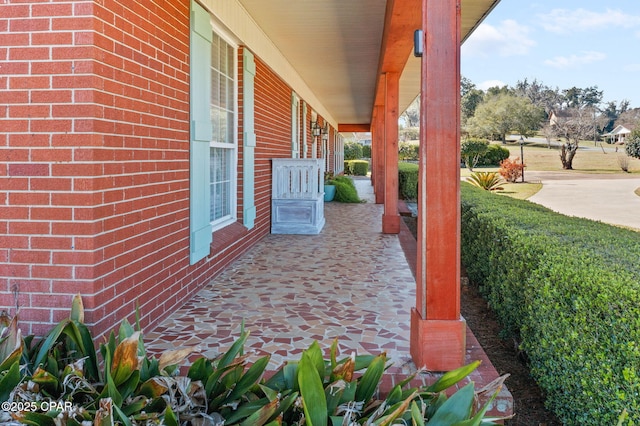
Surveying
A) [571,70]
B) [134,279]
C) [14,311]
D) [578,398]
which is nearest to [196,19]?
[134,279]

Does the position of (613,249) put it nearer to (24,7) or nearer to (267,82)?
(24,7)

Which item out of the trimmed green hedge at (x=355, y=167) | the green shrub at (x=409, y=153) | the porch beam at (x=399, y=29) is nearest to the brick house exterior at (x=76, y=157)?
the porch beam at (x=399, y=29)

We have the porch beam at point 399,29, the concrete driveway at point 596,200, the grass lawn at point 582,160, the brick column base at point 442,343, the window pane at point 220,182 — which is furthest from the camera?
the grass lawn at point 582,160

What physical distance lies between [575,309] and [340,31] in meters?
4.70

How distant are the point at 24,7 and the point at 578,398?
3.38 metres

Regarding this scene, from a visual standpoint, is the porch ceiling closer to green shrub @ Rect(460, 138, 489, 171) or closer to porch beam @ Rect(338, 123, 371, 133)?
porch beam @ Rect(338, 123, 371, 133)

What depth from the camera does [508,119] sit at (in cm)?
4366

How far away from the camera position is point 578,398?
8.08 ft

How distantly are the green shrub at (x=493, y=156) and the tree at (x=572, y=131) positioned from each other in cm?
382

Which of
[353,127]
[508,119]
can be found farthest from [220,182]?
[508,119]

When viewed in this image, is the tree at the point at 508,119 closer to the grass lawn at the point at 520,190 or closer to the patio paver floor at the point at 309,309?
the grass lawn at the point at 520,190

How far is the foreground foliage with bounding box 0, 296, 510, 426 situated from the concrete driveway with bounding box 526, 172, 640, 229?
10890 millimetres

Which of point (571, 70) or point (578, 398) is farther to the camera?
point (571, 70)

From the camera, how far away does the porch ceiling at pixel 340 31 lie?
5164 mm
